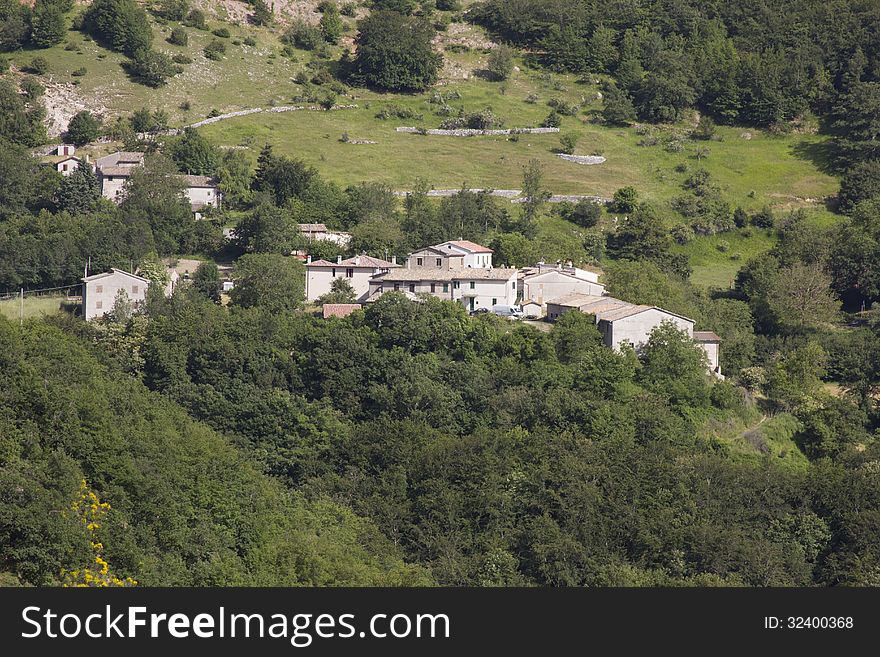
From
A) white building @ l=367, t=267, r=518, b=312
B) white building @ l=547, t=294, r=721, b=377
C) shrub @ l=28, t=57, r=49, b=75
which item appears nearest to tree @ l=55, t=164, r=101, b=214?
white building @ l=367, t=267, r=518, b=312

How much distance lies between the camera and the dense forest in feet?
144

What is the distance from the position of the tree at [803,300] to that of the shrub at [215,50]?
55676mm

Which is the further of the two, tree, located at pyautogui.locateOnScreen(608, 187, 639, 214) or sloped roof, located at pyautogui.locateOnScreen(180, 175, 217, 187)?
tree, located at pyautogui.locateOnScreen(608, 187, 639, 214)

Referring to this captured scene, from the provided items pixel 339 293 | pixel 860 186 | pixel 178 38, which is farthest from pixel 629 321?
pixel 178 38

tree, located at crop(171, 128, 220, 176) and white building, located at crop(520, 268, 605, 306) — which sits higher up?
white building, located at crop(520, 268, 605, 306)

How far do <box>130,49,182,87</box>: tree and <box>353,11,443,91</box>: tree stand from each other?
15179mm

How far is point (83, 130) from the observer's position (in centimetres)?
9550

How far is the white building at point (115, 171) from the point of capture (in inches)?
3327

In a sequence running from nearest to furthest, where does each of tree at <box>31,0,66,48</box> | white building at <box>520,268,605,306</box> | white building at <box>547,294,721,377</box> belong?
white building at <box>547,294,721,377</box>, white building at <box>520,268,605,306</box>, tree at <box>31,0,66,48</box>

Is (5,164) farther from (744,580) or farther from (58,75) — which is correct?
(744,580)

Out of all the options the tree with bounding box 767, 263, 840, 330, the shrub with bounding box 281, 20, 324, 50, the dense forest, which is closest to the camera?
the dense forest

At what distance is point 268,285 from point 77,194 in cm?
2078

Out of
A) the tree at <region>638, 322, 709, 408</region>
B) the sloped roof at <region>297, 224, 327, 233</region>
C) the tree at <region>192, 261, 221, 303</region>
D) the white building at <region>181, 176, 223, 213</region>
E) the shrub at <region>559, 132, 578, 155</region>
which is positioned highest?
the tree at <region>638, 322, 709, 408</region>

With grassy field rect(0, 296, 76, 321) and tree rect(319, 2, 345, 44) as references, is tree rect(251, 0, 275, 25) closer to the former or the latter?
tree rect(319, 2, 345, 44)
